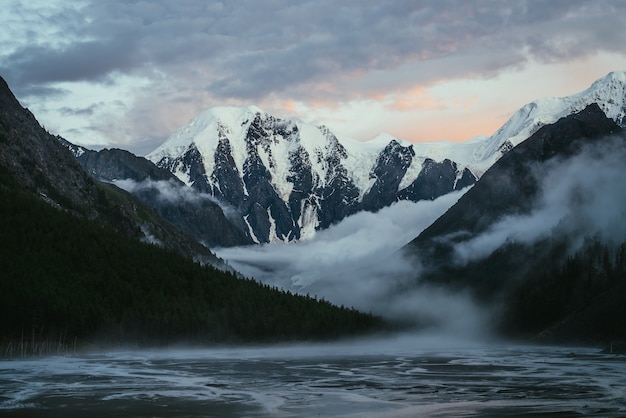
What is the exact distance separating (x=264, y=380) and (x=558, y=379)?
4996 cm

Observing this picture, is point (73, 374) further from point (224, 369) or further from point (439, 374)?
point (439, 374)

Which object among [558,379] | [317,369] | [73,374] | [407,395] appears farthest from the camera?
[317,369]

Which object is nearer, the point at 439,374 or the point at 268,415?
the point at 268,415

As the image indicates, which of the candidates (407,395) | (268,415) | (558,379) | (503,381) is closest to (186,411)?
(268,415)

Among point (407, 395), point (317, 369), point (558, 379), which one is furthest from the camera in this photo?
point (317, 369)

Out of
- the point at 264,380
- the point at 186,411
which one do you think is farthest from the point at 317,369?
the point at 186,411

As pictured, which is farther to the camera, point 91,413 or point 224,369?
point 224,369

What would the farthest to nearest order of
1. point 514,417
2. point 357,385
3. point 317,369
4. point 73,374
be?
point 317,369
point 73,374
point 357,385
point 514,417

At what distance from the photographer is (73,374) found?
574 feet

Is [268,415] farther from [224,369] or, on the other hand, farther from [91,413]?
[224,369]

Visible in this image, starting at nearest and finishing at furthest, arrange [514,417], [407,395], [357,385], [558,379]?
[514,417] < [407,395] < [357,385] < [558,379]

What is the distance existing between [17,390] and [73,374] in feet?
134

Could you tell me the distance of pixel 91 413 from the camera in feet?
355

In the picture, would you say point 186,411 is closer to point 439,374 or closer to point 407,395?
point 407,395
